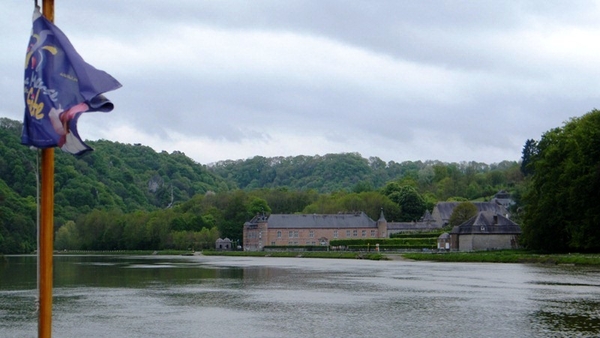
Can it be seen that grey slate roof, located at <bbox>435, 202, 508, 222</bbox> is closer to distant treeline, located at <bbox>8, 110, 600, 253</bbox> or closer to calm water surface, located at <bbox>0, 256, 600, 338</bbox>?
distant treeline, located at <bbox>8, 110, 600, 253</bbox>

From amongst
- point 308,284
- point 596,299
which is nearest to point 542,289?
point 596,299

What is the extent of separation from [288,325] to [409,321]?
402cm

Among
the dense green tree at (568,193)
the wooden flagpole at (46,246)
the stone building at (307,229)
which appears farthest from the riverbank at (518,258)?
the wooden flagpole at (46,246)

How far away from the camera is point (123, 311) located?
27.5 m

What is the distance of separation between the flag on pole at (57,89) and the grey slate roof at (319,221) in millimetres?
122806

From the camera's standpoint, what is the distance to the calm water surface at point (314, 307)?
22.4 m

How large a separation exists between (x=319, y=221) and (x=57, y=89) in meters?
124

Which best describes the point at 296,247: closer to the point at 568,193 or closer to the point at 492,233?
the point at 492,233

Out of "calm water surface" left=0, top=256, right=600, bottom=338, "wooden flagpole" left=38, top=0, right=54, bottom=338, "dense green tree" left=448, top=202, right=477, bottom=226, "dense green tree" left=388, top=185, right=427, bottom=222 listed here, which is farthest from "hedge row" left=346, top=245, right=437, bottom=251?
"wooden flagpole" left=38, top=0, right=54, bottom=338

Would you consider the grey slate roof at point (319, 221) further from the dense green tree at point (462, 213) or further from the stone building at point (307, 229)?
the dense green tree at point (462, 213)

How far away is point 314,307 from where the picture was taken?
28.9 metres

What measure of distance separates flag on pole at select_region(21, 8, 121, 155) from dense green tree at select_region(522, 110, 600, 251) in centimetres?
6021

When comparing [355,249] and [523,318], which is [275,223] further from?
[523,318]

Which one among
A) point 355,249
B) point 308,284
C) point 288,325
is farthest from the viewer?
point 355,249
